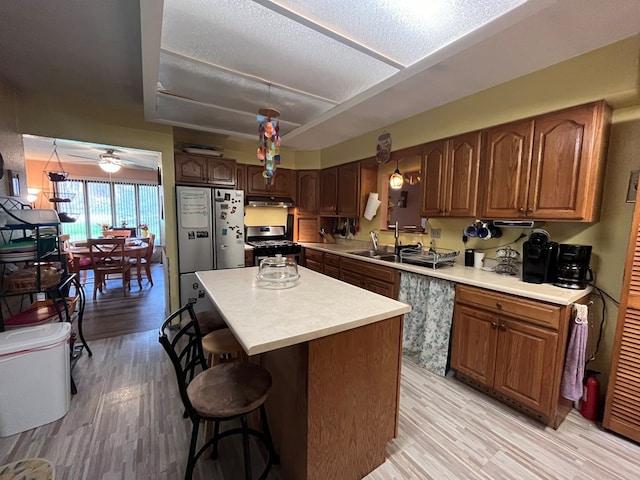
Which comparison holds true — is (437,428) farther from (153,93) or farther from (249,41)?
(153,93)

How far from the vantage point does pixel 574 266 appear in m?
1.84

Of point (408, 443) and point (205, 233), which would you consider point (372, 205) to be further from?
point (408, 443)

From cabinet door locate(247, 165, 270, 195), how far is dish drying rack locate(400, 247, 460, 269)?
2454 millimetres

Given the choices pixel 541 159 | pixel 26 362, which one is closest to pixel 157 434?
pixel 26 362

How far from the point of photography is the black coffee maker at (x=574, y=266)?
1.83m

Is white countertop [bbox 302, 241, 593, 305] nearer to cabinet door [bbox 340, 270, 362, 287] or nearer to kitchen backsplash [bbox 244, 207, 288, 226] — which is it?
cabinet door [bbox 340, 270, 362, 287]

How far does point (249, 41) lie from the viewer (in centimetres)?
176

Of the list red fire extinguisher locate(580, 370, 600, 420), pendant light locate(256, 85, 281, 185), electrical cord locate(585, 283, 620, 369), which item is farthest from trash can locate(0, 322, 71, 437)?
electrical cord locate(585, 283, 620, 369)

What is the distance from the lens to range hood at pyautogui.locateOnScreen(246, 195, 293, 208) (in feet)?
13.6

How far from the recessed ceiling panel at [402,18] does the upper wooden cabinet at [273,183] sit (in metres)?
2.62

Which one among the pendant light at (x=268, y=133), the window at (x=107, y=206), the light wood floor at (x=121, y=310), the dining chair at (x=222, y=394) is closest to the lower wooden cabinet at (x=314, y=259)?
the pendant light at (x=268, y=133)

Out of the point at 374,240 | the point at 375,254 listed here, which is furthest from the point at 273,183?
the point at 375,254

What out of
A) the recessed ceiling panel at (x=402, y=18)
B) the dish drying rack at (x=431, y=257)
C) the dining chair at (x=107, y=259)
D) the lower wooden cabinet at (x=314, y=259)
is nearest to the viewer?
the recessed ceiling panel at (x=402, y=18)

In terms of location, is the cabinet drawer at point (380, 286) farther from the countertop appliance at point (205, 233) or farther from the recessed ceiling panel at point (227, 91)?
the recessed ceiling panel at point (227, 91)
